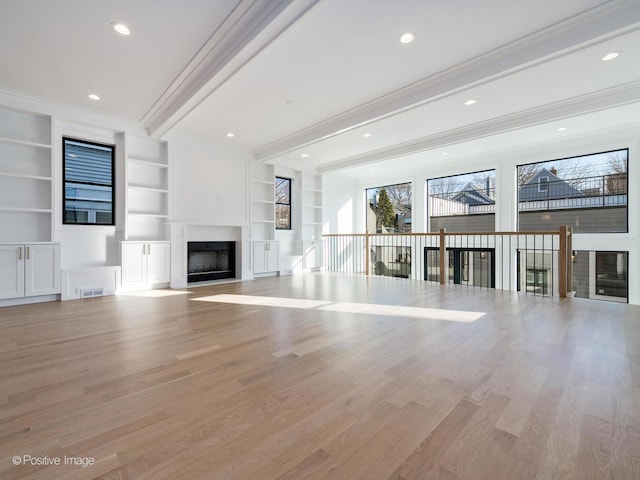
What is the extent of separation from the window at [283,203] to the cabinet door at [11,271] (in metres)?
5.07

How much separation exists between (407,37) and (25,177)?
5692 millimetres

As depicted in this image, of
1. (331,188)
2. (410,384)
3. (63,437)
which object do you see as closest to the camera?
(63,437)

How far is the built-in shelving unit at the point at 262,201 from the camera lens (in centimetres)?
753

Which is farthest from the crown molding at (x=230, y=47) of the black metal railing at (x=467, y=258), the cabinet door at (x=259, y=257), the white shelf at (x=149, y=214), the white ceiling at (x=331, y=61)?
the black metal railing at (x=467, y=258)

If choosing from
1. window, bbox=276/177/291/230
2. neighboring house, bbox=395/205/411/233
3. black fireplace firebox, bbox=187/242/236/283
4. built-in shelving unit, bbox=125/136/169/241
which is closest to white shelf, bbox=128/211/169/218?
built-in shelving unit, bbox=125/136/169/241

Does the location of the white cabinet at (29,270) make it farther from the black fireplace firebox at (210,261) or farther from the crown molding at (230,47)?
the crown molding at (230,47)

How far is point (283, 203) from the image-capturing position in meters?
8.41

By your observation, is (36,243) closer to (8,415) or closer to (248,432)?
(8,415)

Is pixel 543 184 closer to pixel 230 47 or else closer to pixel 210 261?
pixel 230 47

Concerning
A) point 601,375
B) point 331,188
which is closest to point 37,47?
point 601,375

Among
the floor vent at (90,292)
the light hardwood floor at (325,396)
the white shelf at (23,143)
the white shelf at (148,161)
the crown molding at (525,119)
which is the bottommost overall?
the light hardwood floor at (325,396)

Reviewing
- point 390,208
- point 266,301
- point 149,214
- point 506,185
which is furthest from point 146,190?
point 506,185

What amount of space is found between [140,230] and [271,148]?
328 cm

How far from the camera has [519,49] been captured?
3.34 metres
